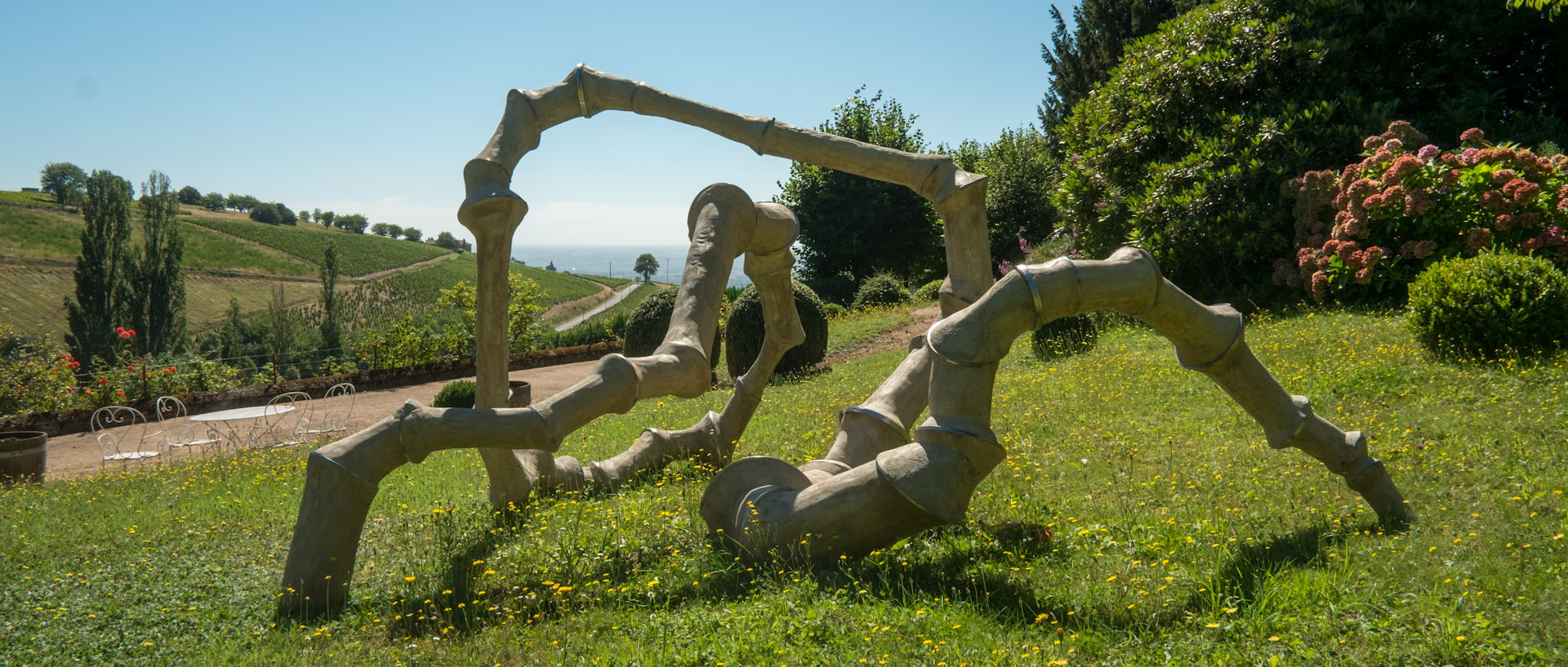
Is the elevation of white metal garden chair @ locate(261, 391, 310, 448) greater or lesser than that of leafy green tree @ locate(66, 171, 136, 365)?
lesser

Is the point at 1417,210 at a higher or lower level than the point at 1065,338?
higher

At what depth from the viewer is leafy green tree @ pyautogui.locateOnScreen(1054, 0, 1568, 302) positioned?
11.3 meters

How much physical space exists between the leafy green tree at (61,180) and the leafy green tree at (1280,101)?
3121 inches

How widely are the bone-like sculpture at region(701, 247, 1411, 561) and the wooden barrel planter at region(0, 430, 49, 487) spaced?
392 inches

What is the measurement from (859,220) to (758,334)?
12690 millimetres

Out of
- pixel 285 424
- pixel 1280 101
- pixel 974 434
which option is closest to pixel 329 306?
pixel 285 424

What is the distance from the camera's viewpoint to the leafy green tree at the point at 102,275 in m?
34.9

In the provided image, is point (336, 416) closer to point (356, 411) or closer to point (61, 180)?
point (356, 411)

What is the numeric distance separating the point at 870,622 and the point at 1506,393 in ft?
18.6

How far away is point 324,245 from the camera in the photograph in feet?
240

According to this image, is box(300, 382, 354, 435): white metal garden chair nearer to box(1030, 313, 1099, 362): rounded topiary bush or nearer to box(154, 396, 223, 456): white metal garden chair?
box(154, 396, 223, 456): white metal garden chair

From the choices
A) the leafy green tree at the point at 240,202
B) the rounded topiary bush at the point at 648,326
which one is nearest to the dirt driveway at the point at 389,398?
the rounded topiary bush at the point at 648,326

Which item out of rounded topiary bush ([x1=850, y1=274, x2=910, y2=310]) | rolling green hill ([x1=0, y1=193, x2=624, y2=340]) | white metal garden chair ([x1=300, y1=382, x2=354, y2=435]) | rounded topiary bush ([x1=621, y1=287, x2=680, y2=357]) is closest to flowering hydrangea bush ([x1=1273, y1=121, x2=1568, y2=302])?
rounded topiary bush ([x1=621, y1=287, x2=680, y2=357])

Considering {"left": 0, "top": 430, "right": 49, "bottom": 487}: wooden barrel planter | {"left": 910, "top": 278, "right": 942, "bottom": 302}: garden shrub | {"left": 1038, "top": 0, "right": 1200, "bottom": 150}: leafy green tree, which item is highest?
{"left": 1038, "top": 0, "right": 1200, "bottom": 150}: leafy green tree
